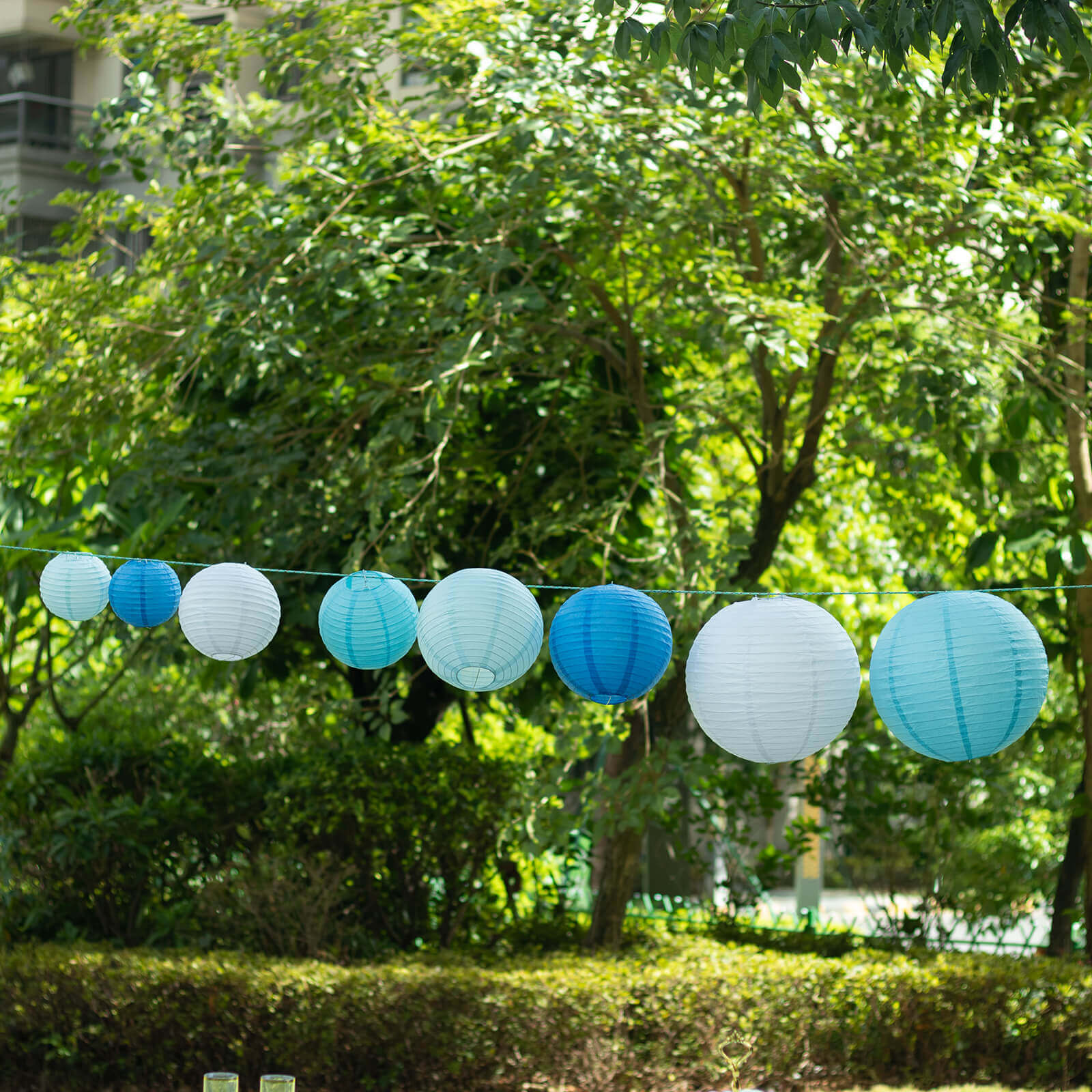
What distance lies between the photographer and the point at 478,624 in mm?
3338

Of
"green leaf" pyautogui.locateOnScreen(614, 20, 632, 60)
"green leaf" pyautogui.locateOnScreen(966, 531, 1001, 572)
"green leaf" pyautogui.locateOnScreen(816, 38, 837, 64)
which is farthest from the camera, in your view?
"green leaf" pyautogui.locateOnScreen(966, 531, 1001, 572)

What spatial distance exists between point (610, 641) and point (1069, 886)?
461cm

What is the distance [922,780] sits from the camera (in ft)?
24.2

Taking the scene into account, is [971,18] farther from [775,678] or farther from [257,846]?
[257,846]

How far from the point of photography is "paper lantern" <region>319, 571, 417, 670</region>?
11.7 ft

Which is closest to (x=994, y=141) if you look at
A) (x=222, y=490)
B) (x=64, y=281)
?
(x=222, y=490)

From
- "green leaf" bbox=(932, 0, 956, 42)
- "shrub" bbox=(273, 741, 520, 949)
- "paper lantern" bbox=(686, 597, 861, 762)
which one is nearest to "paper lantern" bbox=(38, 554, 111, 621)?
"paper lantern" bbox=(686, 597, 861, 762)

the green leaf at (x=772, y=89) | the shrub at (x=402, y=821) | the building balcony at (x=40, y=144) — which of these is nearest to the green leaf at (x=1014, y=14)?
the green leaf at (x=772, y=89)

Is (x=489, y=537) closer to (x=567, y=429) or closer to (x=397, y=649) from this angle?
(x=567, y=429)

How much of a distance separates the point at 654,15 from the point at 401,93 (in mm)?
9578

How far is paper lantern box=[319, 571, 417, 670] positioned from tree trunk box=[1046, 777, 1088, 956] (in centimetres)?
455

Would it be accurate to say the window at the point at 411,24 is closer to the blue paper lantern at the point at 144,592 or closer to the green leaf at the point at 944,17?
the blue paper lantern at the point at 144,592

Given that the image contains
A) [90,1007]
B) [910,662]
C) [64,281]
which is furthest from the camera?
[64,281]

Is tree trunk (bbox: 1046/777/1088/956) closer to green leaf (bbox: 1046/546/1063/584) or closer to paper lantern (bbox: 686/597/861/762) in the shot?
green leaf (bbox: 1046/546/1063/584)
